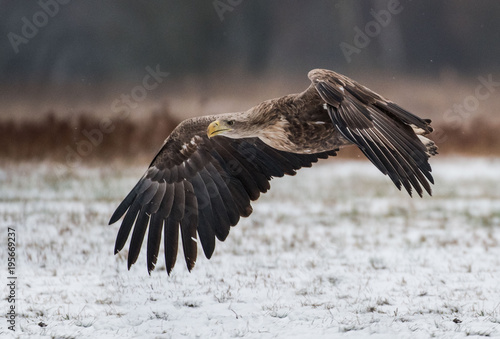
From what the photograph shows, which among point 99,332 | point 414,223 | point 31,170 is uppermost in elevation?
point 31,170

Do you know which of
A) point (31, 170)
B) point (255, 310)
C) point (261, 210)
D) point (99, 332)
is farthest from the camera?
point (31, 170)

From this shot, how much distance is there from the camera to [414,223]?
1091cm

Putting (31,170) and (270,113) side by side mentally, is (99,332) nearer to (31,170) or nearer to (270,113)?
(270,113)

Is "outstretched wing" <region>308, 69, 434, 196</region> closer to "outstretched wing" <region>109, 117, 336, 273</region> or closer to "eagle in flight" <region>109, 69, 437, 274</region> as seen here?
"eagle in flight" <region>109, 69, 437, 274</region>

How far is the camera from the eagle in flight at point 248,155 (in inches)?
182

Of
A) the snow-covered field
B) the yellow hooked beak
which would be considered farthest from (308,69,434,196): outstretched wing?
the snow-covered field

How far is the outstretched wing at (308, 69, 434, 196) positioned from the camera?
447cm

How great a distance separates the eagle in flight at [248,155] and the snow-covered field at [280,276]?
2.12 feet

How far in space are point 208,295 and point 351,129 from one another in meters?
2.45

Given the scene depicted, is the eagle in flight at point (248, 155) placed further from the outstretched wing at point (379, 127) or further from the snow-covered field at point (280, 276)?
the snow-covered field at point (280, 276)

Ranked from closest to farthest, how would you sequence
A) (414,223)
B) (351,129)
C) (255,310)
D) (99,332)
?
(351,129)
(99,332)
(255,310)
(414,223)

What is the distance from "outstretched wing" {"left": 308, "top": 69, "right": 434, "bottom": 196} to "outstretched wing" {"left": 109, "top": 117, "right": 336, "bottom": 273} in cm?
163

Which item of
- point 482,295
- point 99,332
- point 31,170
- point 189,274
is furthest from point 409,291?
point 31,170

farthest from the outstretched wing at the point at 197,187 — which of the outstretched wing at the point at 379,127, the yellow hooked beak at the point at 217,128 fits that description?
the outstretched wing at the point at 379,127
